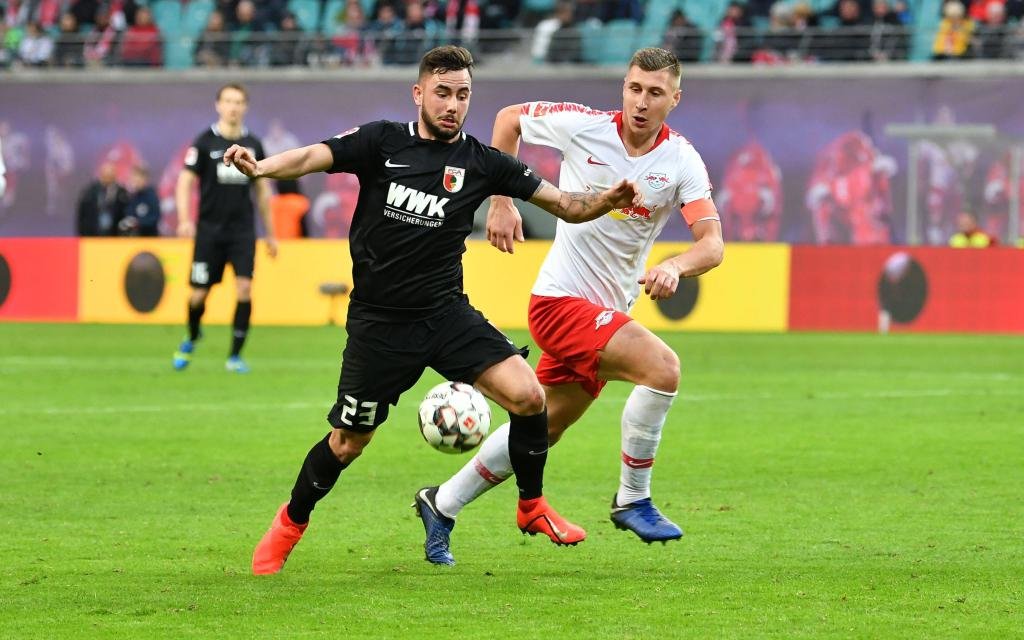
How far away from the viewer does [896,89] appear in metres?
25.9

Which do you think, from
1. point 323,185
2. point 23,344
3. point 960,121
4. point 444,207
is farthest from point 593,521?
point 323,185

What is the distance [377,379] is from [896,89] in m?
20.9

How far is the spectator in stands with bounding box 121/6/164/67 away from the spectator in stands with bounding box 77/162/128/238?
5.15 metres

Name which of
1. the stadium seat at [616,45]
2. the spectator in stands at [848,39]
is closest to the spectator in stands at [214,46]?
the stadium seat at [616,45]

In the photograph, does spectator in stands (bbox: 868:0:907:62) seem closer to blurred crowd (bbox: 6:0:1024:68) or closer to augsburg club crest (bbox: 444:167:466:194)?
blurred crowd (bbox: 6:0:1024:68)

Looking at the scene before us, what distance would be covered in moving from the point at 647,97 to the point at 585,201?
2.62 feet

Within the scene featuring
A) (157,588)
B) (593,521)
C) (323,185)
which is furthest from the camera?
(323,185)

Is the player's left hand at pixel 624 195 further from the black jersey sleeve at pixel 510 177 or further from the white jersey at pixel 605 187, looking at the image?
the white jersey at pixel 605 187

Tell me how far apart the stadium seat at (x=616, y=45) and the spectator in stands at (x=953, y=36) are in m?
4.88

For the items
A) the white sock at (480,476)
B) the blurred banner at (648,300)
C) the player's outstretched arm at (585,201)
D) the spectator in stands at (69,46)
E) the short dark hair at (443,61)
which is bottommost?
the blurred banner at (648,300)

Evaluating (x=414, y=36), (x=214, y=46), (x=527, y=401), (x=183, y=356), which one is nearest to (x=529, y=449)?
(x=527, y=401)

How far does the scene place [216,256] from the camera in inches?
585

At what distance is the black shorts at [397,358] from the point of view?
6.37 m

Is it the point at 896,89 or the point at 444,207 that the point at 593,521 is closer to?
the point at 444,207
